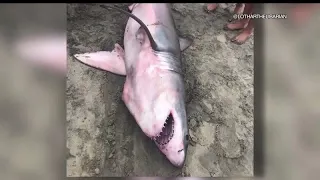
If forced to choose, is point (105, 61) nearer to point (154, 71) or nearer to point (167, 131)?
point (154, 71)

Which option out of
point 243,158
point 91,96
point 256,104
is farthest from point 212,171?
Result: point 91,96

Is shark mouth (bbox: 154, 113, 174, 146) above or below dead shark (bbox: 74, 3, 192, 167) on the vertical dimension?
below

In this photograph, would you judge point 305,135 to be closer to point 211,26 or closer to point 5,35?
point 211,26

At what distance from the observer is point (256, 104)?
40.1 inches

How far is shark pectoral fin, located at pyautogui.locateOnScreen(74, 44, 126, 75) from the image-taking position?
1.04m

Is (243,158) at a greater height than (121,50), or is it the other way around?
(121,50)

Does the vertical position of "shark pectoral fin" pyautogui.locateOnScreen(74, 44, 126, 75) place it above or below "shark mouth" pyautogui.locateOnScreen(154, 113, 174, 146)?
above

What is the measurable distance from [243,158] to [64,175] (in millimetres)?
508

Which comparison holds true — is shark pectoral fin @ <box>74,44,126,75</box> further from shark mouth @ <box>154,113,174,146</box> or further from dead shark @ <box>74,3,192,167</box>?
shark mouth @ <box>154,113,174,146</box>

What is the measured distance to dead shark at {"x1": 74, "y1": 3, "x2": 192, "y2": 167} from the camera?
101 cm

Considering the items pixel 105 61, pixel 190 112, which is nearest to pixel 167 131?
pixel 190 112

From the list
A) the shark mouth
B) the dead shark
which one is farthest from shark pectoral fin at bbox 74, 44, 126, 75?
the shark mouth

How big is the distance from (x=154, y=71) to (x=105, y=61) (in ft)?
0.47

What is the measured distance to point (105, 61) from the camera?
3.41 feet
